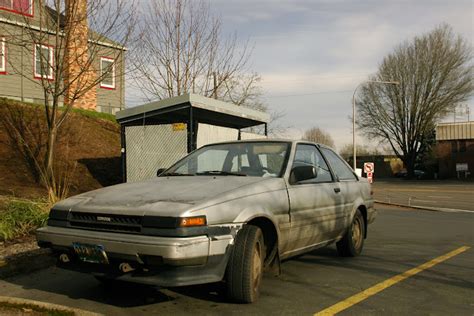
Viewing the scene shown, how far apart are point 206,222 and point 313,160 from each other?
238cm

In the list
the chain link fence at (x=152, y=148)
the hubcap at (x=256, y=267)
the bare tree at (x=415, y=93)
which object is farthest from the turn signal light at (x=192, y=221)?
the bare tree at (x=415, y=93)

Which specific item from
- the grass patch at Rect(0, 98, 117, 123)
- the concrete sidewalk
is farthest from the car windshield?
the grass patch at Rect(0, 98, 117, 123)

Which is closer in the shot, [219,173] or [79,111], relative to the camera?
[219,173]

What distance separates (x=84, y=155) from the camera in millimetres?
15742

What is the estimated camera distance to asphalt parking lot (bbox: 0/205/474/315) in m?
4.18

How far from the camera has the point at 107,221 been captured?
4004 mm

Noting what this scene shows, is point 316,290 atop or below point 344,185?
below

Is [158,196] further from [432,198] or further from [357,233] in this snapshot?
[432,198]

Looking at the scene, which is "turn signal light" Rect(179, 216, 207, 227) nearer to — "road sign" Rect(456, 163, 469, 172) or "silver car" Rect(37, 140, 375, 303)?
"silver car" Rect(37, 140, 375, 303)

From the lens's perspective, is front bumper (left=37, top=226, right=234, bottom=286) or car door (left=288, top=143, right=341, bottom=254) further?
car door (left=288, top=143, right=341, bottom=254)

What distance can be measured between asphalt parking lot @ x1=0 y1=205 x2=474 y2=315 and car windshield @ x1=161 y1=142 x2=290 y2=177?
47.7 inches

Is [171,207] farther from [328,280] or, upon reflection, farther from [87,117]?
[87,117]

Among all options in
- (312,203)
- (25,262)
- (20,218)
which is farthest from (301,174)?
(20,218)

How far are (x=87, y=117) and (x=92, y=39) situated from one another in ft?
27.0
